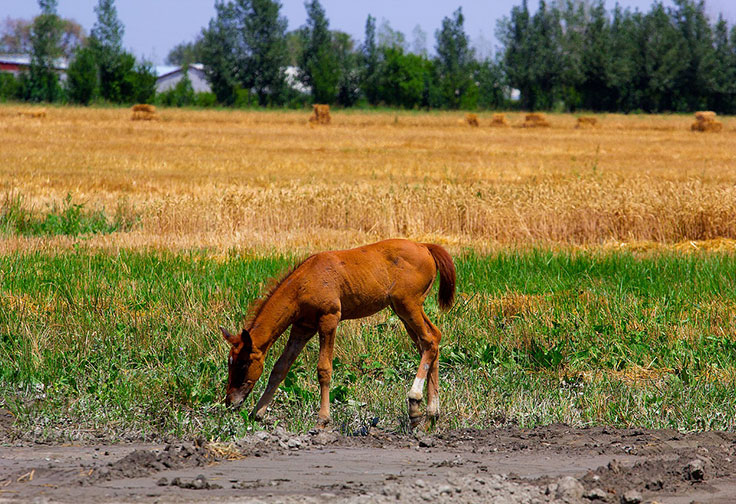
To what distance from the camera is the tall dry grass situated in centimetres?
1591

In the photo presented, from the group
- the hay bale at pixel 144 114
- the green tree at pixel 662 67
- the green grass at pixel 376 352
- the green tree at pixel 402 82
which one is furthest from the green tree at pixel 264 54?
the green grass at pixel 376 352

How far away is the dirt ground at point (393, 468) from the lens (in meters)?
4.65

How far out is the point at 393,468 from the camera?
207 inches

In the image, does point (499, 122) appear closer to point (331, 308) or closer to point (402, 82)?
point (402, 82)

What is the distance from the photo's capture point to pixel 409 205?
54.8ft

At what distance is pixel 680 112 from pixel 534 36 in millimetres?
18337

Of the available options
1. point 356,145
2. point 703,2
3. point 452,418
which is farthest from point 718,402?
point 703,2

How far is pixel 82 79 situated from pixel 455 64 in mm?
40476

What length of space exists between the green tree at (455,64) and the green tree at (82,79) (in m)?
35.8

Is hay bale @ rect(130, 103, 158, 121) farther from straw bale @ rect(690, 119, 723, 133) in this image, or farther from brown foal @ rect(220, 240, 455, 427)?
brown foal @ rect(220, 240, 455, 427)

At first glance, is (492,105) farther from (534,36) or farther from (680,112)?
(680,112)

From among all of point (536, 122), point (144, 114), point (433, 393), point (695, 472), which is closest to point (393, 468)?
point (433, 393)

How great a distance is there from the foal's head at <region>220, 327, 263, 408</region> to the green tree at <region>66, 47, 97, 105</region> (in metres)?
70.9

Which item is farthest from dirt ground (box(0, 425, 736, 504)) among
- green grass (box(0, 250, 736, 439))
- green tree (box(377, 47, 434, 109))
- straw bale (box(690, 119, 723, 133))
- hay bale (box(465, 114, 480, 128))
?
green tree (box(377, 47, 434, 109))
